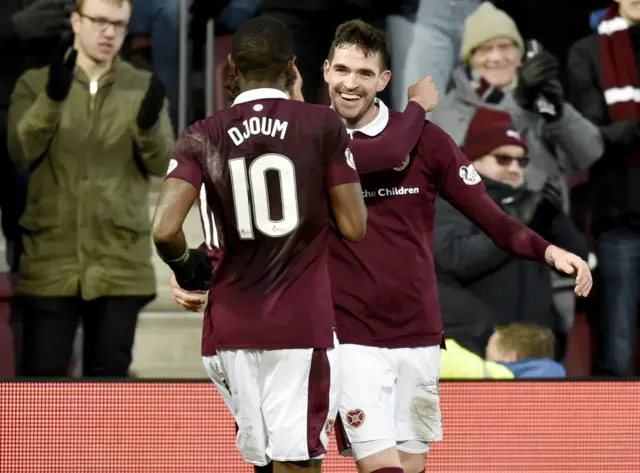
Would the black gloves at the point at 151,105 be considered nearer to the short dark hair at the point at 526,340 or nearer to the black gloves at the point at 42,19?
the black gloves at the point at 42,19

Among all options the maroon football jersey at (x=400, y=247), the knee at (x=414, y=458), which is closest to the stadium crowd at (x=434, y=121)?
the knee at (x=414, y=458)

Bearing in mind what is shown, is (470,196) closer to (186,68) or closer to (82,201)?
(82,201)

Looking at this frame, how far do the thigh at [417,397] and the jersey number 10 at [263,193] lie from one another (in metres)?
0.88

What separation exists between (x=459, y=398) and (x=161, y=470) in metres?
1.24

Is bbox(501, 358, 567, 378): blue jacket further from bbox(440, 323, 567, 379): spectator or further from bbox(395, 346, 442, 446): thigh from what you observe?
bbox(395, 346, 442, 446): thigh

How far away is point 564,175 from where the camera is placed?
232 inches

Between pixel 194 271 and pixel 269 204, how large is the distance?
0.96ft

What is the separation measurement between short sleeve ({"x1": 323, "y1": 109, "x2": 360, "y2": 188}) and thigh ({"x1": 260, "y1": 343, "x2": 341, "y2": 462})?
18.3 inches

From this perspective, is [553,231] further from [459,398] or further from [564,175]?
[459,398]

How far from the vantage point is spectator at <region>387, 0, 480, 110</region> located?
5789 millimetres

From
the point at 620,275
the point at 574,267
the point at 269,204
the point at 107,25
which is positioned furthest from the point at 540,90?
the point at 269,204

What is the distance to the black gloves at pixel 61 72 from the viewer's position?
17.9ft

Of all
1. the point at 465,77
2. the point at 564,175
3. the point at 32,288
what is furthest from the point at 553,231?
the point at 32,288

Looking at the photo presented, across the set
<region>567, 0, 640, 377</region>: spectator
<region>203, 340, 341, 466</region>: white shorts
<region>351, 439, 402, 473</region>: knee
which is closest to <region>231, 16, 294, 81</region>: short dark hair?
<region>203, 340, 341, 466</region>: white shorts
